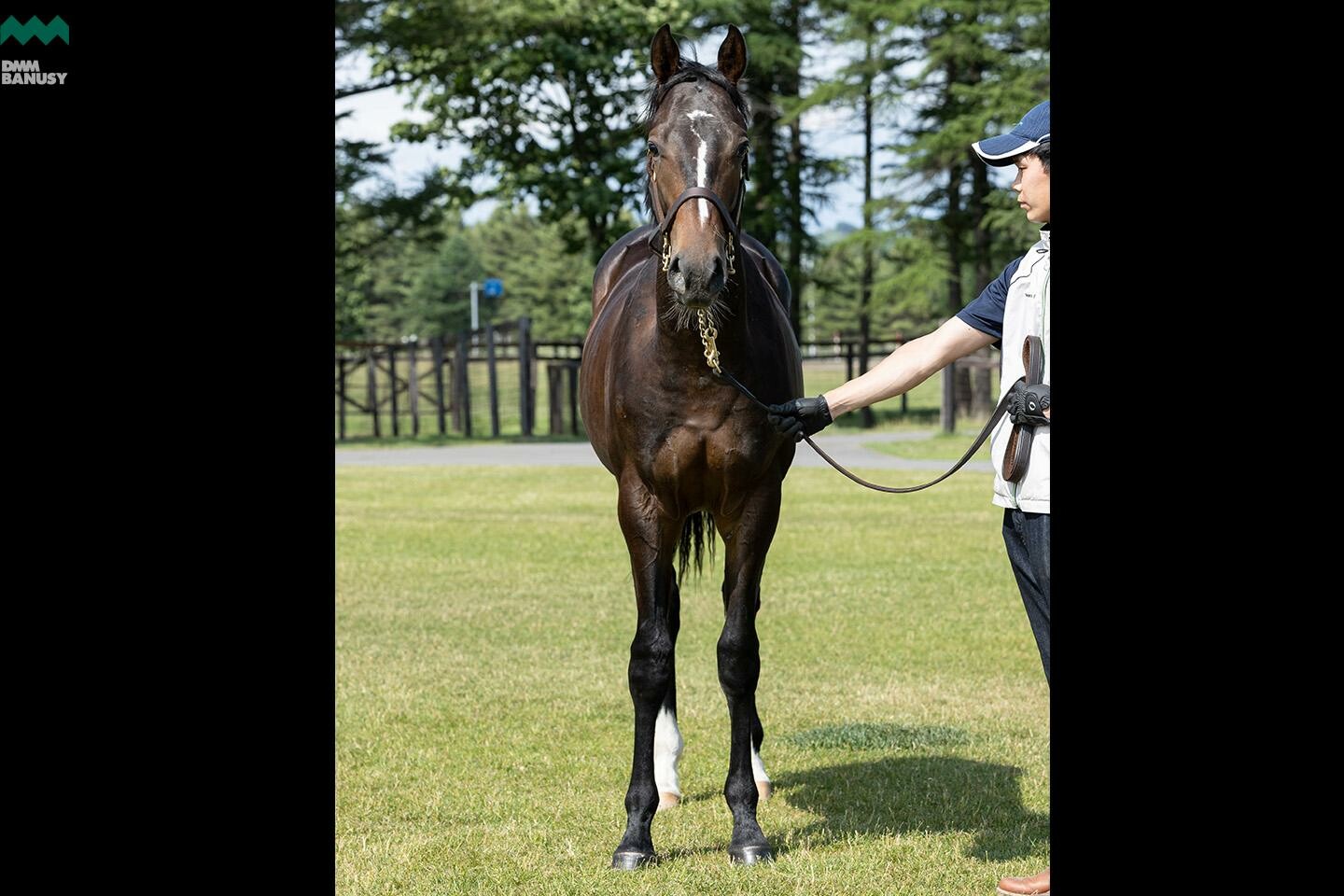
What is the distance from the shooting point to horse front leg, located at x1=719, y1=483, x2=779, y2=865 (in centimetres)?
514

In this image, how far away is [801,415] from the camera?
188 inches

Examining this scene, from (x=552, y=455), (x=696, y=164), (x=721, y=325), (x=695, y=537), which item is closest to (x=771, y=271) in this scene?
(x=695, y=537)

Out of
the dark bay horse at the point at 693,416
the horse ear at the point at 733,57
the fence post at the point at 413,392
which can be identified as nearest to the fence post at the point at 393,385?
the fence post at the point at 413,392

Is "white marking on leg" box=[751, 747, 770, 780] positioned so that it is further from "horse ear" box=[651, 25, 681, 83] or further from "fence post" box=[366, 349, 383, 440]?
"fence post" box=[366, 349, 383, 440]

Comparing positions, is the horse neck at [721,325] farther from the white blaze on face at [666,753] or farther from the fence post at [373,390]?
the fence post at [373,390]

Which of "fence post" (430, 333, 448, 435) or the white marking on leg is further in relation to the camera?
"fence post" (430, 333, 448, 435)

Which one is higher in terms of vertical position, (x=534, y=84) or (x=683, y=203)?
(x=534, y=84)

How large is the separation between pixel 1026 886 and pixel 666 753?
1780mm

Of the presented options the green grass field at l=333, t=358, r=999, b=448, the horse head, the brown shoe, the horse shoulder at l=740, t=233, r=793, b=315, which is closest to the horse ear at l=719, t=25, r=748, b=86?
the horse head

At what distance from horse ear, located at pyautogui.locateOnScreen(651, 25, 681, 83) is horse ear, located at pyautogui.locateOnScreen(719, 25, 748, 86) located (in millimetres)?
149

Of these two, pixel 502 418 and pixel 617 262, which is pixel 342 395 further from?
pixel 617 262

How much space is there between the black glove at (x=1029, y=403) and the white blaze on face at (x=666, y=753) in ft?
7.40
